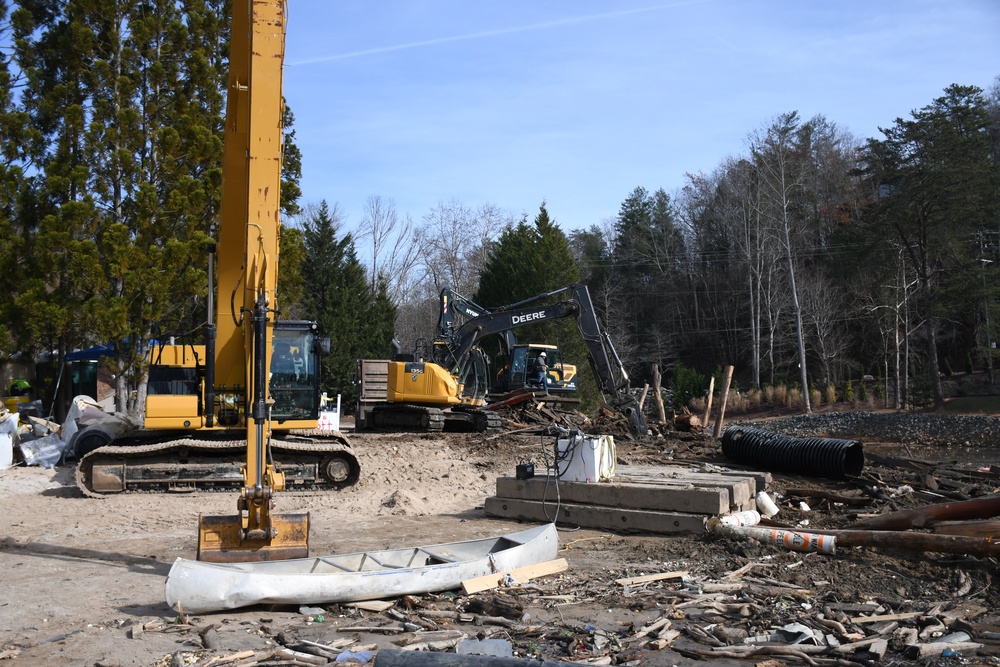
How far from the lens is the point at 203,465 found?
13.2m

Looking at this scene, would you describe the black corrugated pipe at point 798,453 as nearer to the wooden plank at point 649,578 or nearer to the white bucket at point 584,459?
the white bucket at point 584,459

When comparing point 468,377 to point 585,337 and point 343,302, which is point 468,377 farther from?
point 343,302

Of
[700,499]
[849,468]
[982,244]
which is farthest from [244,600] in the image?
[982,244]

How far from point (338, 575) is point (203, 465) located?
7.22 metres

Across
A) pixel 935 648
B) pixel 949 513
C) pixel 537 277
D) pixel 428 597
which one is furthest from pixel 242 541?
pixel 537 277

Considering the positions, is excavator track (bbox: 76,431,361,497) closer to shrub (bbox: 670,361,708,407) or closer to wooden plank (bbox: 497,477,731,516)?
wooden plank (bbox: 497,477,731,516)

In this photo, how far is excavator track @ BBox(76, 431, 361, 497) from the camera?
12922 mm

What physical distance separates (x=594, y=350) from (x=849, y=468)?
28.1 ft

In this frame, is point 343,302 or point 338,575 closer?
point 338,575

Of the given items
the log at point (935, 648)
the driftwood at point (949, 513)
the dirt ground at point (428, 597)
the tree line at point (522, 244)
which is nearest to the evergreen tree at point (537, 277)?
the tree line at point (522, 244)

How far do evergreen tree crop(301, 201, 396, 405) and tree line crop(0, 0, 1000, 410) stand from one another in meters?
0.10

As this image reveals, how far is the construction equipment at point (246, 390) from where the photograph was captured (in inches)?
303

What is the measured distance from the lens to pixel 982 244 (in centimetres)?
4175

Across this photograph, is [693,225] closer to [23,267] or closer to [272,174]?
[23,267]
